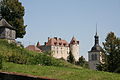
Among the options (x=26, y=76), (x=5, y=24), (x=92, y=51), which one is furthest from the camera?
(x=92, y=51)

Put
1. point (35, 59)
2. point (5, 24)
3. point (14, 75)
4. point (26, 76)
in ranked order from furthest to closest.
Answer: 1. point (5, 24)
2. point (35, 59)
3. point (14, 75)
4. point (26, 76)

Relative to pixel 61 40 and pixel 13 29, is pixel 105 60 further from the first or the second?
pixel 61 40

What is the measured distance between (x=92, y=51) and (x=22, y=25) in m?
64.3

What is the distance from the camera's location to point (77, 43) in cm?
13625

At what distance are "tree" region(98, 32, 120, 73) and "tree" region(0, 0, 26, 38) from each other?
2062 cm

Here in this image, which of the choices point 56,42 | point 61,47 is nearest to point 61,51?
point 61,47

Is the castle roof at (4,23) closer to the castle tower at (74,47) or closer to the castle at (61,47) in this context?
the castle at (61,47)

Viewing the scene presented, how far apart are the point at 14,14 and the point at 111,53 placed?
24.8 metres

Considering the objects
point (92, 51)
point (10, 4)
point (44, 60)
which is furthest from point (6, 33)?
point (92, 51)

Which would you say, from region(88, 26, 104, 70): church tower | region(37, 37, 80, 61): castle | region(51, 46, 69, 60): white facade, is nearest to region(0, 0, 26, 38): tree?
region(88, 26, 104, 70): church tower

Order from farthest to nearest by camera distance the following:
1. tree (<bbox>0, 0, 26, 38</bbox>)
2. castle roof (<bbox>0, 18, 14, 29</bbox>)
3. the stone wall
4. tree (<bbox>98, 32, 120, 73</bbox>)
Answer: tree (<bbox>0, 0, 26, 38</bbox>) < castle roof (<bbox>0, 18, 14, 29</bbox>) < tree (<bbox>98, 32, 120, 73</bbox>) < the stone wall

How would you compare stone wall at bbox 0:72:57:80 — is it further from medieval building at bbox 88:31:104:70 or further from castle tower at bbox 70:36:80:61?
castle tower at bbox 70:36:80:61

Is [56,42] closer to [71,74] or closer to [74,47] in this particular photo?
[74,47]

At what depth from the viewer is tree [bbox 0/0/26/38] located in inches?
2328
